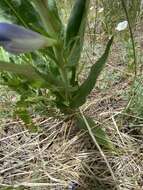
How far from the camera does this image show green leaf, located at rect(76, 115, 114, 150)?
104cm

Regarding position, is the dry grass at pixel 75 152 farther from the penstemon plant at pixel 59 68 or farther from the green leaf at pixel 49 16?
the green leaf at pixel 49 16

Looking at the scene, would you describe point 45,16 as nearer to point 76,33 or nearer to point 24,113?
point 76,33

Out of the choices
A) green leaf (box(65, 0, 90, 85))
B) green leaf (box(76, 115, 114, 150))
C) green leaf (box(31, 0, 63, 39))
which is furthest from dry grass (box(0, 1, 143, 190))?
green leaf (box(31, 0, 63, 39))

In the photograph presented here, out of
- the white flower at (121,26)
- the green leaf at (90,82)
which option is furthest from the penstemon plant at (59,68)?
the white flower at (121,26)

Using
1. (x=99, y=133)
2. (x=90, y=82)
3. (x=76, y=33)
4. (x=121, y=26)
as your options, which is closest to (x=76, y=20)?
(x=76, y=33)

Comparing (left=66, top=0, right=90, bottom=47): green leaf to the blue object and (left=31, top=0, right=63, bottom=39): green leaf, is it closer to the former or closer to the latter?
(left=31, top=0, right=63, bottom=39): green leaf

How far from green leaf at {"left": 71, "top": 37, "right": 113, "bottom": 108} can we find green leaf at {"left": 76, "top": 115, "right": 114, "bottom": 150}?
40mm

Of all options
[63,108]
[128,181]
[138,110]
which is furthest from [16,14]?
[128,181]

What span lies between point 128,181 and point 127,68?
0.52 m

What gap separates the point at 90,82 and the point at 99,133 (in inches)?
4.7

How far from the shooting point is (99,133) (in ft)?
3.46

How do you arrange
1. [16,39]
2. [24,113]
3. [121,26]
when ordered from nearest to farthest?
[16,39] < [24,113] < [121,26]

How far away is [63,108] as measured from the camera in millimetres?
1106

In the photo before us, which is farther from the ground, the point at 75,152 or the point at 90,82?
the point at 90,82
